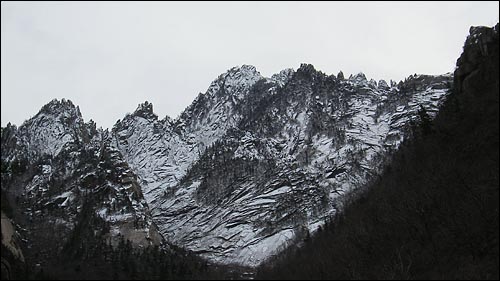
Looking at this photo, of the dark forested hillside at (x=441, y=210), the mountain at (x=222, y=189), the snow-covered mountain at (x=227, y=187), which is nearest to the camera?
the dark forested hillside at (x=441, y=210)

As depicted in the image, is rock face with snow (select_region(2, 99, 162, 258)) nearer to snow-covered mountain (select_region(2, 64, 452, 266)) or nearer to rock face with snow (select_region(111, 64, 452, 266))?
snow-covered mountain (select_region(2, 64, 452, 266))

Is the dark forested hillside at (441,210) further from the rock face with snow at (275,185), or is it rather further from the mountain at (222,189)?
the rock face with snow at (275,185)

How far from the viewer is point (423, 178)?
2749 inches

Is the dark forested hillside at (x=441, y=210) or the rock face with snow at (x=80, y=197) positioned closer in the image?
the dark forested hillside at (x=441, y=210)

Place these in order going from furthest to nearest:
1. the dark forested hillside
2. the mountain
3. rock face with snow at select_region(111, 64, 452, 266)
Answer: rock face with snow at select_region(111, 64, 452, 266)
the mountain
the dark forested hillside

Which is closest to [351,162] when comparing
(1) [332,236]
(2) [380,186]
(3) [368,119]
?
(3) [368,119]

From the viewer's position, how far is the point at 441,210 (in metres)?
56.5

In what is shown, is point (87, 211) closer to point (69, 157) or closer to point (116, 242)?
point (116, 242)

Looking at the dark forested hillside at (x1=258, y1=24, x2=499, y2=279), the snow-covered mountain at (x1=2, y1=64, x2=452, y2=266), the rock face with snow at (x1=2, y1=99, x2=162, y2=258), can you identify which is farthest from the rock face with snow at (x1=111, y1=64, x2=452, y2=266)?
the dark forested hillside at (x1=258, y1=24, x2=499, y2=279)

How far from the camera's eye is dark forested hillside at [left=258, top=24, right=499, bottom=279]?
158 feet

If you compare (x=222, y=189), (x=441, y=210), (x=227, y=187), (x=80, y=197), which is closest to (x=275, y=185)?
(x=227, y=187)

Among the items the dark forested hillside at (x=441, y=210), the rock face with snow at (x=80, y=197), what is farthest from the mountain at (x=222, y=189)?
the dark forested hillside at (x=441, y=210)

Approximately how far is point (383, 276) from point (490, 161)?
1835 cm

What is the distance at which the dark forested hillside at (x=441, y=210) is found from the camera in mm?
48125
